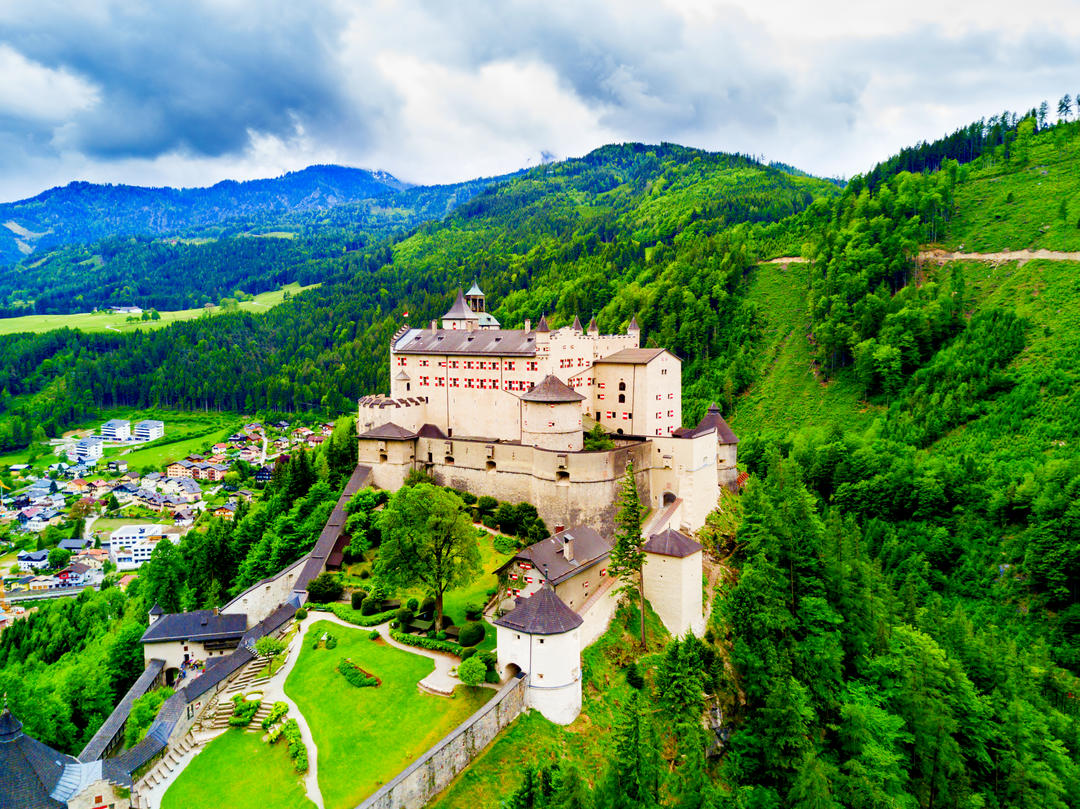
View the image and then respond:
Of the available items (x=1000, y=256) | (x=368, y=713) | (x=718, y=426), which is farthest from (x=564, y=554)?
(x=1000, y=256)

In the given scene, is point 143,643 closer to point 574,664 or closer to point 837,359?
point 574,664

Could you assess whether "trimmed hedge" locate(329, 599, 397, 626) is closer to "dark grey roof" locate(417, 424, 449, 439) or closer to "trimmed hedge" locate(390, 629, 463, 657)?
"trimmed hedge" locate(390, 629, 463, 657)

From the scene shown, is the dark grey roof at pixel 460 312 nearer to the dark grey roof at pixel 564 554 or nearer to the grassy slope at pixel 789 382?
the dark grey roof at pixel 564 554

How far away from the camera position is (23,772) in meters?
25.9

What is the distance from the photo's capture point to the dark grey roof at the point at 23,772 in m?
25.3

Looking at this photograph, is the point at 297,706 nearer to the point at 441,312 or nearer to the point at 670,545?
the point at 670,545

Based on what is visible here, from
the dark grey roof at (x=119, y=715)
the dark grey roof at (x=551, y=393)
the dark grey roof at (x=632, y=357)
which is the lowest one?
the dark grey roof at (x=119, y=715)

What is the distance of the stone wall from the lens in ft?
83.5

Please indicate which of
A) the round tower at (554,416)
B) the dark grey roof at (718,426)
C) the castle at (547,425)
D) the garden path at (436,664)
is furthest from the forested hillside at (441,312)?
the garden path at (436,664)

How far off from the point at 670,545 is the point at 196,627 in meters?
31.9

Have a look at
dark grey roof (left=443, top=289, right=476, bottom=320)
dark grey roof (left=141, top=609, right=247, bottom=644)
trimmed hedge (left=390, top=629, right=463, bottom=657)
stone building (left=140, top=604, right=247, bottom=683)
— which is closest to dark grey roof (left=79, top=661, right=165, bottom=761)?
stone building (left=140, top=604, right=247, bottom=683)

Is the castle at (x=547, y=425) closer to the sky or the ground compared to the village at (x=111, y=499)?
closer to the sky

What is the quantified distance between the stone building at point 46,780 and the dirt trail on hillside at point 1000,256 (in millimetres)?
106047

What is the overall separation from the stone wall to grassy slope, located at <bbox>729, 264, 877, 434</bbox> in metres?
61.1
